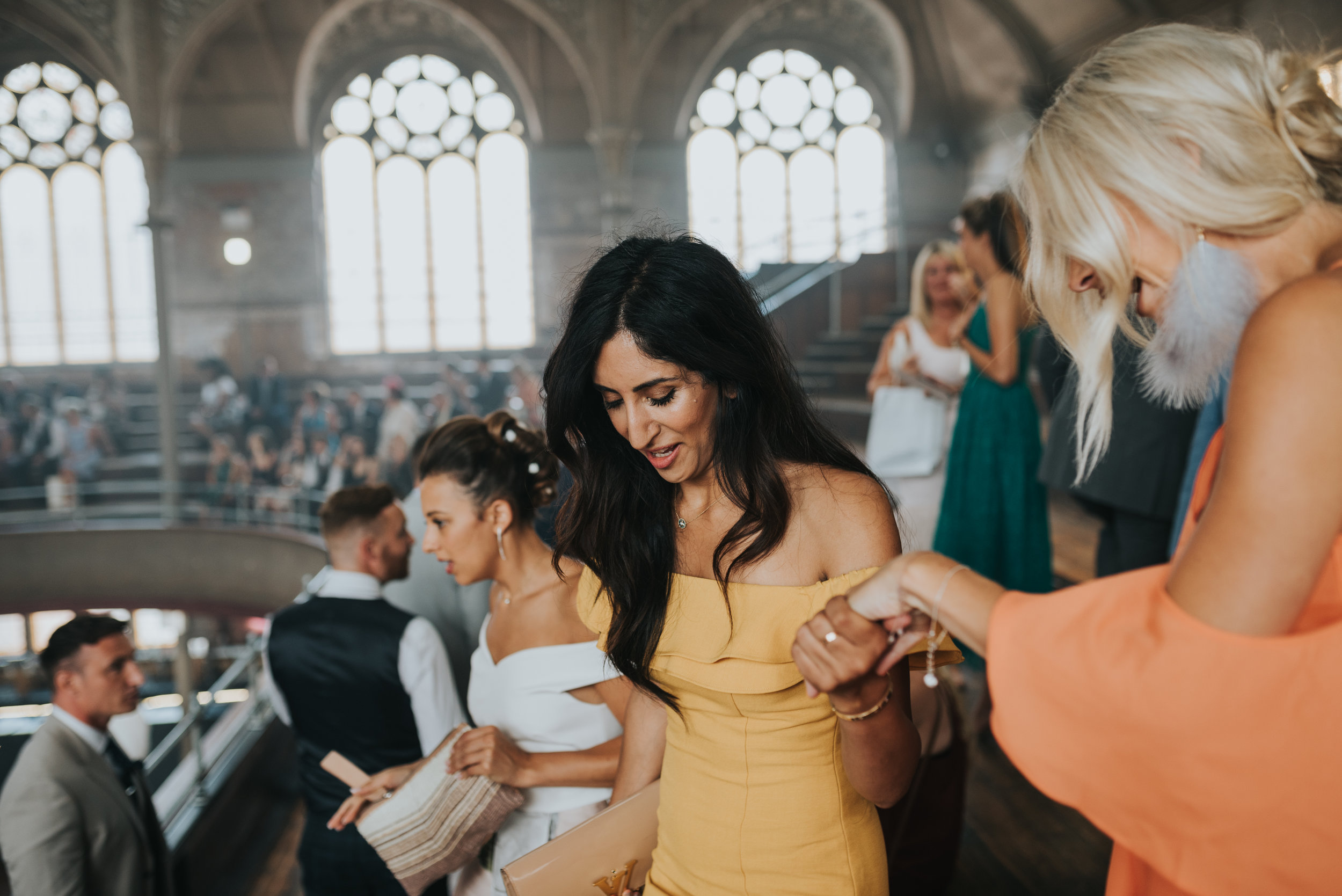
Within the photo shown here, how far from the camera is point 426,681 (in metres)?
2.21

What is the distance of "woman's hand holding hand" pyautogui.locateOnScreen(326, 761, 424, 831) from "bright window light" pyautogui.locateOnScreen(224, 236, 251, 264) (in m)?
13.4

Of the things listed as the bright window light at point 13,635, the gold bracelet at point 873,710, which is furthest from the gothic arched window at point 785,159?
the gold bracelet at point 873,710

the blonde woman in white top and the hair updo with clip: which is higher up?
the hair updo with clip

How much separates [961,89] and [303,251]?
10.5m

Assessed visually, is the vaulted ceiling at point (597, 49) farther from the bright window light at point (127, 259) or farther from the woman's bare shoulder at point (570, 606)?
the woman's bare shoulder at point (570, 606)

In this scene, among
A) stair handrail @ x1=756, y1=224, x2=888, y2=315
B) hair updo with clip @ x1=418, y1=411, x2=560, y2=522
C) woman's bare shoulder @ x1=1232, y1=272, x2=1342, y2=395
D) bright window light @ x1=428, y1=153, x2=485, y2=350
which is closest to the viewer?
woman's bare shoulder @ x1=1232, y1=272, x2=1342, y2=395

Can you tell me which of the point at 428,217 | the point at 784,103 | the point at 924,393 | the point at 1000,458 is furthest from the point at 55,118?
the point at 1000,458

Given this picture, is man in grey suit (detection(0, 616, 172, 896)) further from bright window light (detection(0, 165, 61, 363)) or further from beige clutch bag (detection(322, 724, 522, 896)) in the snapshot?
bright window light (detection(0, 165, 61, 363))

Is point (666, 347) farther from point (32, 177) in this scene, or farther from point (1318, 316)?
point (32, 177)

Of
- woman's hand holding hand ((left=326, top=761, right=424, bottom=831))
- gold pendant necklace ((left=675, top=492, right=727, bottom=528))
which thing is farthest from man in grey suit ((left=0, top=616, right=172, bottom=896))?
gold pendant necklace ((left=675, top=492, right=727, bottom=528))

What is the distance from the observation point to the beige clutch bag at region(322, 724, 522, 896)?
1678 millimetres

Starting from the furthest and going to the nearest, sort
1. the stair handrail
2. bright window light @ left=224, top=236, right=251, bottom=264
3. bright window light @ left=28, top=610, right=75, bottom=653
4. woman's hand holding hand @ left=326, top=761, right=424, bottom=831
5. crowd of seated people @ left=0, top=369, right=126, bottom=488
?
bright window light @ left=224, top=236, right=251, bottom=264 < bright window light @ left=28, top=610, right=75, bottom=653 < crowd of seated people @ left=0, top=369, right=126, bottom=488 < the stair handrail < woman's hand holding hand @ left=326, top=761, right=424, bottom=831

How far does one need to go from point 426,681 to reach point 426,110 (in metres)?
13.9

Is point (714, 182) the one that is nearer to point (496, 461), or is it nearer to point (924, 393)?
point (924, 393)
